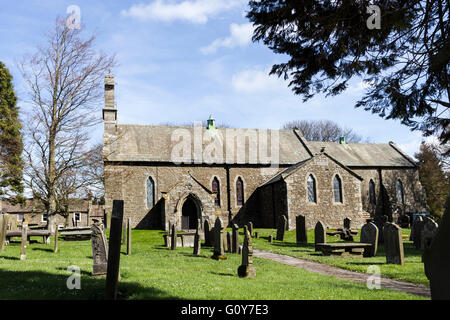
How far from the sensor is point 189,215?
26.6 meters

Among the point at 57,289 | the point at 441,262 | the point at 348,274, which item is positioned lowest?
the point at 348,274

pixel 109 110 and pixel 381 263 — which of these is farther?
pixel 109 110

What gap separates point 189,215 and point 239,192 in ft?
18.3

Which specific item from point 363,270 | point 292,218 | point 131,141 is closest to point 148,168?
point 131,141

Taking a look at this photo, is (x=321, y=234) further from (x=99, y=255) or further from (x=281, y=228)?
(x=99, y=255)

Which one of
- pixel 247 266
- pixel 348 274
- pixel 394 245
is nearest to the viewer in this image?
pixel 247 266

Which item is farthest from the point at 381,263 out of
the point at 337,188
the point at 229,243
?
the point at 337,188

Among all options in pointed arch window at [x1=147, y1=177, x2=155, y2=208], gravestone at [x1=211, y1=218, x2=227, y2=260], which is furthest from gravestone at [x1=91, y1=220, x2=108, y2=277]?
pointed arch window at [x1=147, y1=177, x2=155, y2=208]

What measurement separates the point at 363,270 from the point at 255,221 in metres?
19.9

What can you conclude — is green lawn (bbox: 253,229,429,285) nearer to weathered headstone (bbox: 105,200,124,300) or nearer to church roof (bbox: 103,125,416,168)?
weathered headstone (bbox: 105,200,124,300)

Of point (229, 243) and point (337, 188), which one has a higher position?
point (337, 188)

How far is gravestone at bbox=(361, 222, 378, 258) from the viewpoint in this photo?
523 inches
